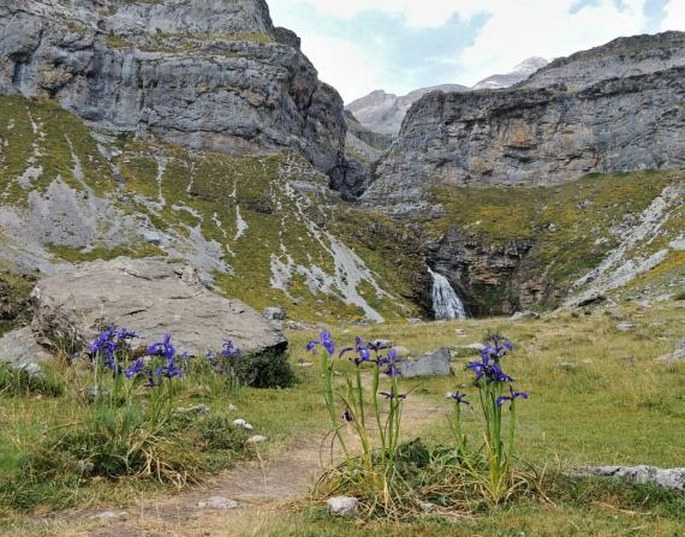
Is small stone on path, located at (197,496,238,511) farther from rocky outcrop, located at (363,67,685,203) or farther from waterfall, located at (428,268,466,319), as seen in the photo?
rocky outcrop, located at (363,67,685,203)

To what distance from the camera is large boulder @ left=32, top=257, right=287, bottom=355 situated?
682 inches

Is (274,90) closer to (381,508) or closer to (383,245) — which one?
(383,245)

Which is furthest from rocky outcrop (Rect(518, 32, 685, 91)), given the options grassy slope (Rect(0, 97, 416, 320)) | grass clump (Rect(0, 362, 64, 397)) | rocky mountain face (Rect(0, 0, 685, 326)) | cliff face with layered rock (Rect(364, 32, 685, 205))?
grass clump (Rect(0, 362, 64, 397))

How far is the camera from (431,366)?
19188mm

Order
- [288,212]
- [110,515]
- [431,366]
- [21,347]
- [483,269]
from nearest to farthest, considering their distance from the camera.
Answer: [110,515], [21,347], [431,366], [288,212], [483,269]

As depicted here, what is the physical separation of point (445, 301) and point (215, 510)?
90490 millimetres

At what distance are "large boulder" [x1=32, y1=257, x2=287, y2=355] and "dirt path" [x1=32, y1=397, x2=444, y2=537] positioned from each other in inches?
360

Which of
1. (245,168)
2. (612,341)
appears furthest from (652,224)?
(612,341)

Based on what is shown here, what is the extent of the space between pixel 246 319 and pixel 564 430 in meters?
11.7

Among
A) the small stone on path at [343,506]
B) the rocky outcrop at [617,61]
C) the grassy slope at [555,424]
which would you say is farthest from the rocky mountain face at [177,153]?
the rocky outcrop at [617,61]

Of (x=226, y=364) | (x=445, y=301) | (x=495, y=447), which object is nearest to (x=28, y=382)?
(x=226, y=364)

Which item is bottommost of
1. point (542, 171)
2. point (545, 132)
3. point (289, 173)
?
point (542, 171)

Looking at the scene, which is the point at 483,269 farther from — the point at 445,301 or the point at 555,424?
the point at 555,424

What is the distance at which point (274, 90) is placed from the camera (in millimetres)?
129000
